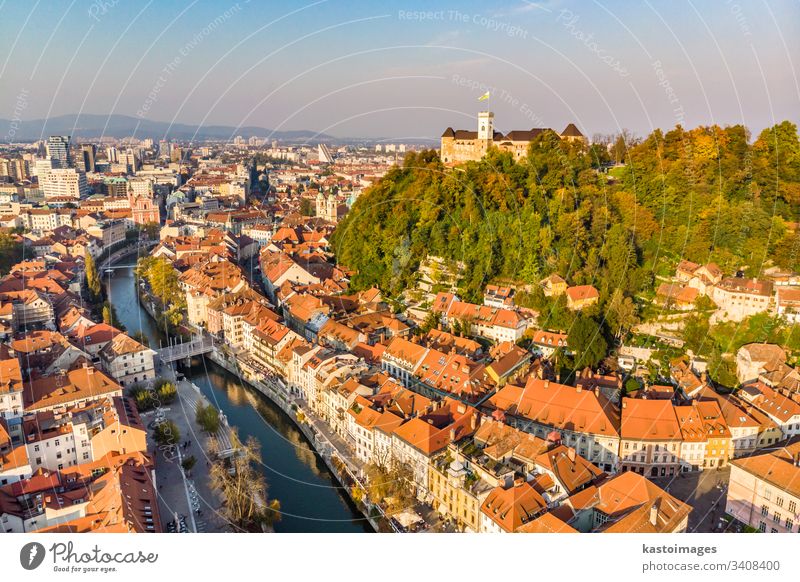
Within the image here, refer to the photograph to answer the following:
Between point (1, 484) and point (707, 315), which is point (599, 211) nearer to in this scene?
point (707, 315)

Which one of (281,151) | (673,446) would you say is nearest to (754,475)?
(673,446)

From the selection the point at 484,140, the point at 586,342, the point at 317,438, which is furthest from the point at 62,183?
the point at 586,342

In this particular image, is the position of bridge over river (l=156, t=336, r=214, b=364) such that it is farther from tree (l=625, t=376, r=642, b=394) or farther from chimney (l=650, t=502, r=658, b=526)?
chimney (l=650, t=502, r=658, b=526)

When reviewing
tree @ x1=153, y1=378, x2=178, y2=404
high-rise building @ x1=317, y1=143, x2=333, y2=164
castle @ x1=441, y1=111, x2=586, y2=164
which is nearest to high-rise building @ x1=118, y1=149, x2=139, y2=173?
high-rise building @ x1=317, y1=143, x2=333, y2=164

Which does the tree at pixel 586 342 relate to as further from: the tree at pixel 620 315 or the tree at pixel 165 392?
the tree at pixel 165 392

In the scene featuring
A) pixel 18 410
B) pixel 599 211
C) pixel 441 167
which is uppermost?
pixel 441 167
